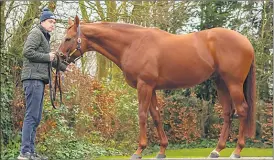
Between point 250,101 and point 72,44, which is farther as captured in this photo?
point 250,101

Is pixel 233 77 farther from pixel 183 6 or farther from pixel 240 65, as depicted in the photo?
pixel 183 6

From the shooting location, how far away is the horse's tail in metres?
5.46

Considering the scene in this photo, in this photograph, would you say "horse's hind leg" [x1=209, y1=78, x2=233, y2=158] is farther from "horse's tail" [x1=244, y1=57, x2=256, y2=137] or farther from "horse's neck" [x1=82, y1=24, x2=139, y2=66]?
"horse's neck" [x1=82, y1=24, x2=139, y2=66]

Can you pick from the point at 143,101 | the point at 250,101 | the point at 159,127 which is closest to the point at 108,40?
the point at 143,101

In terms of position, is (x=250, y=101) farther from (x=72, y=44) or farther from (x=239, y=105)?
(x=72, y=44)

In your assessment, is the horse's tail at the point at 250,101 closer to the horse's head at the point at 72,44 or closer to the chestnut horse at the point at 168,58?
the chestnut horse at the point at 168,58

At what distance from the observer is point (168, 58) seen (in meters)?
5.31

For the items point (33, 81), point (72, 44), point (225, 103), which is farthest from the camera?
point (225, 103)

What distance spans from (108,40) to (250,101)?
194 centimetres

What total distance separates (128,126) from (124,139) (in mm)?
367

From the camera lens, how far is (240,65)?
5363mm

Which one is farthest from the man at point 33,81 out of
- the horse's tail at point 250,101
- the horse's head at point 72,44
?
the horse's tail at point 250,101

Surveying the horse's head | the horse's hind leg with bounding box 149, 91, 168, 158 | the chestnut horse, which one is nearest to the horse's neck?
the chestnut horse

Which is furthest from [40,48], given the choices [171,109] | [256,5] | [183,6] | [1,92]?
[256,5]
